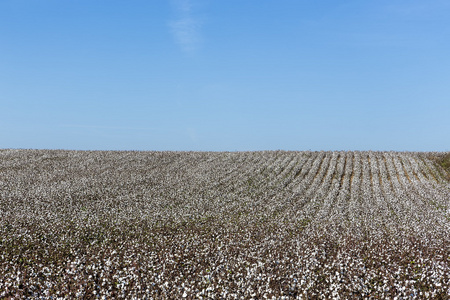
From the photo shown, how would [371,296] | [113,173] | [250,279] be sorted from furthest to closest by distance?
[113,173] → [250,279] → [371,296]

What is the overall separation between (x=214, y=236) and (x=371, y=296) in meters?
9.54

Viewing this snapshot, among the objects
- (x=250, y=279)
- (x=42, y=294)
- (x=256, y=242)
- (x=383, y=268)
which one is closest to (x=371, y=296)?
(x=383, y=268)

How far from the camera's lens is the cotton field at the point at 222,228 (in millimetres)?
11750

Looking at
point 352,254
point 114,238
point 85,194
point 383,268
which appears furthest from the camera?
point 85,194

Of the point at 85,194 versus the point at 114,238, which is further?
the point at 85,194

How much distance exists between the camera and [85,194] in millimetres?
30438

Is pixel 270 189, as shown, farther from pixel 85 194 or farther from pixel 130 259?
pixel 130 259

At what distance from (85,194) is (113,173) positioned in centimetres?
987

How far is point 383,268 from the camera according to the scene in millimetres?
13211

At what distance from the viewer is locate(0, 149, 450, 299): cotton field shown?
463 inches

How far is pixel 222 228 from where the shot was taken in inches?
826

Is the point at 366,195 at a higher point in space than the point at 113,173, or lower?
lower

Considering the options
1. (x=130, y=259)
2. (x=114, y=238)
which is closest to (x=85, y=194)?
(x=114, y=238)

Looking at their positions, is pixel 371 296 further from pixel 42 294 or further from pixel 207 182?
pixel 207 182
